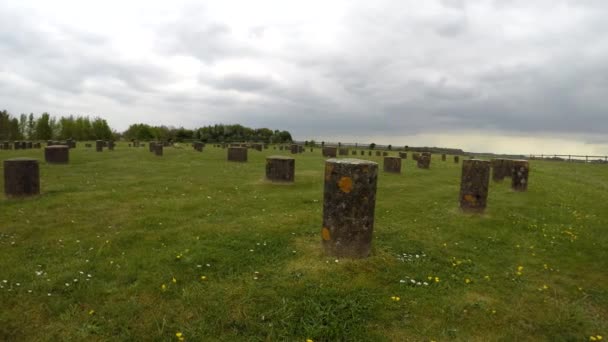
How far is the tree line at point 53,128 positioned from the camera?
75938 mm

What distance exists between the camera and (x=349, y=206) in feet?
22.4

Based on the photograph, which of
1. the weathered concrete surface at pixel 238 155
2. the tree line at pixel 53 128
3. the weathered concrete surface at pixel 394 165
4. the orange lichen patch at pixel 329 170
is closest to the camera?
the orange lichen patch at pixel 329 170

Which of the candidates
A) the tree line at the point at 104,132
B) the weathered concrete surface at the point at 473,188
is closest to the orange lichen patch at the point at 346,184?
the weathered concrete surface at the point at 473,188

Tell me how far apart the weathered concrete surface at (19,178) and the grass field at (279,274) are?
1.52ft

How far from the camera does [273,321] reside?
16.2 feet

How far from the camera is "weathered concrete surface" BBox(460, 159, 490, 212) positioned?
1119cm

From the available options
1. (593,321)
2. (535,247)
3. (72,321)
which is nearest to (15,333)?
(72,321)

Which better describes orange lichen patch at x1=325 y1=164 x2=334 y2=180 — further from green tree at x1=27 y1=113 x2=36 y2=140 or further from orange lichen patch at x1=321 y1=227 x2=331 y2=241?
green tree at x1=27 y1=113 x2=36 y2=140

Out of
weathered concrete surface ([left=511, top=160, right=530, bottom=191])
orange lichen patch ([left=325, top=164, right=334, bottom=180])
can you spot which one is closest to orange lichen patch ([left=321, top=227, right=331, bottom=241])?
orange lichen patch ([left=325, top=164, right=334, bottom=180])

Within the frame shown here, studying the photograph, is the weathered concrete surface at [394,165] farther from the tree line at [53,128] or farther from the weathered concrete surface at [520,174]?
the tree line at [53,128]

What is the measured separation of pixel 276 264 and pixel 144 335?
2.56 meters

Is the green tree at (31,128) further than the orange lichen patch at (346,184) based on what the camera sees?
Yes

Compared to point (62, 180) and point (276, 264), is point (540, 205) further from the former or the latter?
point (62, 180)

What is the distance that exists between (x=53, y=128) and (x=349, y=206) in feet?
329
